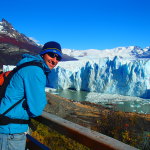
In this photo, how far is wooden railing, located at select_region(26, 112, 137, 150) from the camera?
51.8 inches

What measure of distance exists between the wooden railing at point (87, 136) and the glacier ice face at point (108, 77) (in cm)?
2593

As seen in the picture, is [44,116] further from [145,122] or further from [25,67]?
[145,122]

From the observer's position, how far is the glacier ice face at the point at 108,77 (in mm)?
26938

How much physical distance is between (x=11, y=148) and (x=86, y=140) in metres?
0.51

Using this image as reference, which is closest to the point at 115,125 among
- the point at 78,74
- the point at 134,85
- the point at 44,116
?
the point at 44,116

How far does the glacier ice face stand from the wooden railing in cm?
2593

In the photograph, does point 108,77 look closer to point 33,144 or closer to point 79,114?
point 79,114

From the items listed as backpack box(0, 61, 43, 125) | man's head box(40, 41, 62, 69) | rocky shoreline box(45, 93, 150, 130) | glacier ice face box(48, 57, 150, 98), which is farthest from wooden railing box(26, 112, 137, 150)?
glacier ice face box(48, 57, 150, 98)

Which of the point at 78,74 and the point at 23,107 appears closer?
the point at 23,107

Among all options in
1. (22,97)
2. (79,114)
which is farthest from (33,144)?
(79,114)

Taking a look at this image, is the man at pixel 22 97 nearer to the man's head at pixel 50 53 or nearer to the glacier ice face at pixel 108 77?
the man's head at pixel 50 53

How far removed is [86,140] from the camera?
148 cm

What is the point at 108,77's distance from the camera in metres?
28.9

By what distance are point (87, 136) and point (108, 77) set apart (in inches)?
1090
